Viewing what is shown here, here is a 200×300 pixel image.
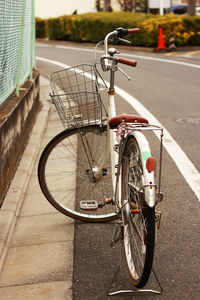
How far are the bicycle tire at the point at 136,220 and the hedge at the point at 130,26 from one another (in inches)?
715

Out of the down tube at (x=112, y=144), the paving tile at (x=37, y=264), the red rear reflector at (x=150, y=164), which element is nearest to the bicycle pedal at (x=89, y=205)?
the paving tile at (x=37, y=264)

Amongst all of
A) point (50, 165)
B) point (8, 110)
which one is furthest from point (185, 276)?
point (8, 110)

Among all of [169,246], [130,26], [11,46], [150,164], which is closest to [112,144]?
[169,246]

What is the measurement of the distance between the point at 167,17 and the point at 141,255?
1926cm

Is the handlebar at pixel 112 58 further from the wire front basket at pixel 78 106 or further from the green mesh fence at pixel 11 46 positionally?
the green mesh fence at pixel 11 46

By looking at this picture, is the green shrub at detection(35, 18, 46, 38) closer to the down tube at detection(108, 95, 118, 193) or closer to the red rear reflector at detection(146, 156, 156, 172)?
the down tube at detection(108, 95, 118, 193)

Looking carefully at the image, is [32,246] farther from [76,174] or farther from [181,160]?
[181,160]

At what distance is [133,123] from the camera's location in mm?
3318

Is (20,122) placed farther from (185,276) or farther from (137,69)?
(137,69)

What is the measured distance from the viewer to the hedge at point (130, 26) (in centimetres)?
2088

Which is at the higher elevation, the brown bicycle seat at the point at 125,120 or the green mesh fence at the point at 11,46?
the green mesh fence at the point at 11,46

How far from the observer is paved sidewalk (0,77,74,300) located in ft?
11.1

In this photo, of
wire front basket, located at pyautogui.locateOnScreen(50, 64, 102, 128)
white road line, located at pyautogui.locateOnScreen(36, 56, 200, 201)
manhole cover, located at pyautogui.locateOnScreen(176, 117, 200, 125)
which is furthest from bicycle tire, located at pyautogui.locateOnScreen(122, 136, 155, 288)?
manhole cover, located at pyautogui.locateOnScreen(176, 117, 200, 125)

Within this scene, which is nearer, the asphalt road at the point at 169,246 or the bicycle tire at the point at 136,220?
the bicycle tire at the point at 136,220
